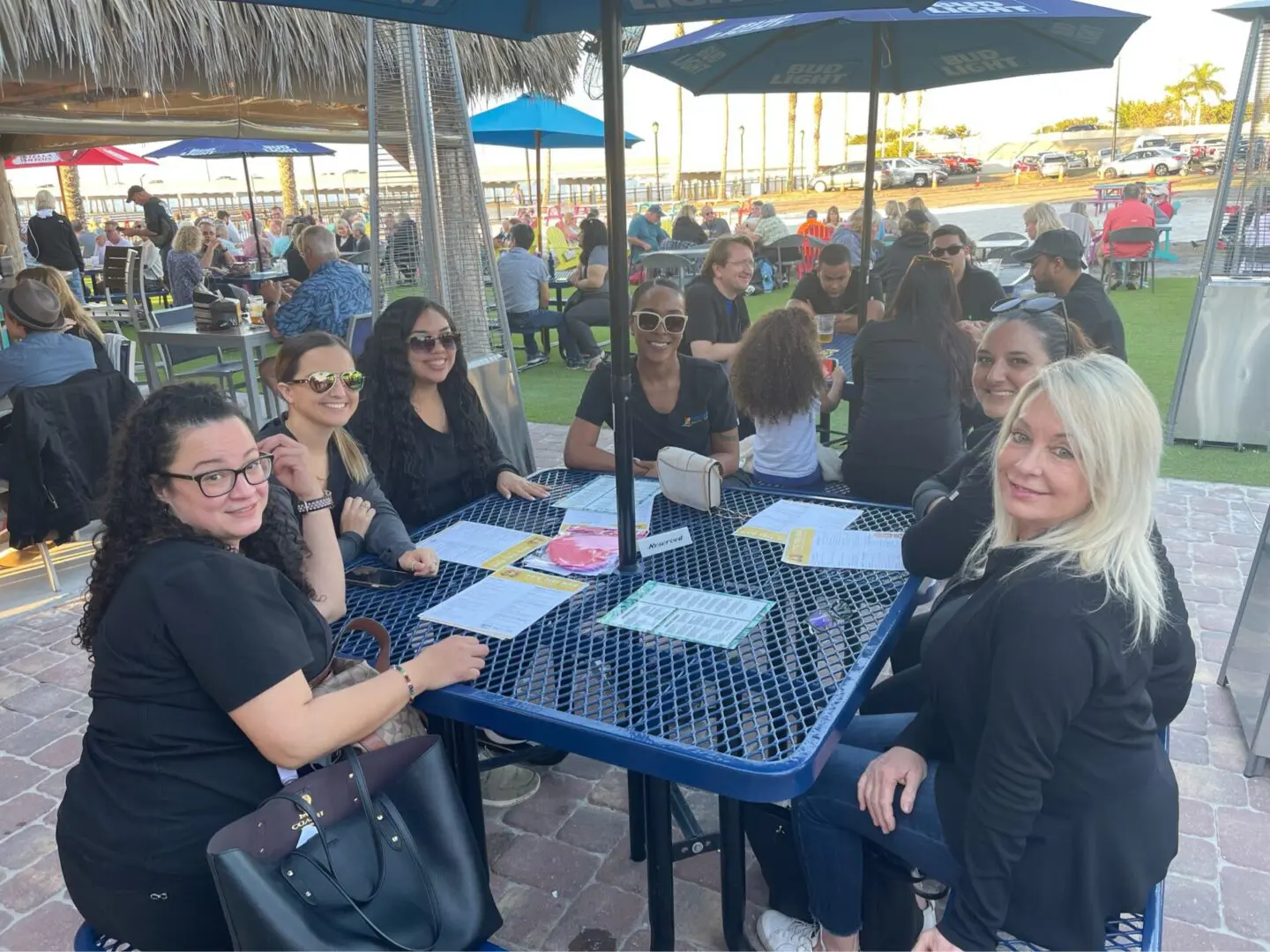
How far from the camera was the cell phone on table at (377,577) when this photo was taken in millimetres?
2314

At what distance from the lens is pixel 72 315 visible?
4.91 meters

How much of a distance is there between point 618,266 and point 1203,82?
3190 inches

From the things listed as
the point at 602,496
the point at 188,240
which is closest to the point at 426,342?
the point at 602,496

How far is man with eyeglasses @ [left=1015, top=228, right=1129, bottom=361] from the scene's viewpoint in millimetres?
4617

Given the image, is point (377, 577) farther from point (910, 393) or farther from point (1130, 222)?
point (1130, 222)

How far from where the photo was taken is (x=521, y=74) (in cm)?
742

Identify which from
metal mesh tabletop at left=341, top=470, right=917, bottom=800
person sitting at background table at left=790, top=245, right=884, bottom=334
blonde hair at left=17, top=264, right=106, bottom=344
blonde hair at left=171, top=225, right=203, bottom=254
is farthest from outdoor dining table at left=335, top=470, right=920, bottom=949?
blonde hair at left=171, top=225, right=203, bottom=254

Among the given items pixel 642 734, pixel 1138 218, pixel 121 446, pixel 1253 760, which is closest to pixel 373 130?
pixel 121 446

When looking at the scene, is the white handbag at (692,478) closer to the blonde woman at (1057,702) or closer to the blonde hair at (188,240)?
the blonde woman at (1057,702)

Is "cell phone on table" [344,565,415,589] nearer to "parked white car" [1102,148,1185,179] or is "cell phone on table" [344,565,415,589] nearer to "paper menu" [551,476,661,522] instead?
"paper menu" [551,476,661,522]

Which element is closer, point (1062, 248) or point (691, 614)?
point (691, 614)

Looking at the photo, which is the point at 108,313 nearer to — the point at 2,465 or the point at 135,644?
the point at 2,465

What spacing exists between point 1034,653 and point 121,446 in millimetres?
1700

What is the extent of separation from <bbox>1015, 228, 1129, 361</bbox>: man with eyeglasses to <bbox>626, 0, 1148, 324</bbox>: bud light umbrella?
94 cm
